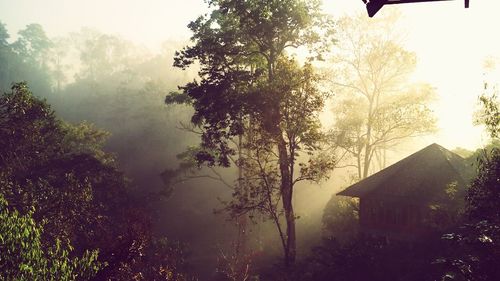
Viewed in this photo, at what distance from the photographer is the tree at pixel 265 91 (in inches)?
779

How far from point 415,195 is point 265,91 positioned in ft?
34.3

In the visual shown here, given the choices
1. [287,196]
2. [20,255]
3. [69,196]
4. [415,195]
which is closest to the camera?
→ [20,255]

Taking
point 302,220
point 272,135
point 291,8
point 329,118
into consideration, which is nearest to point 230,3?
point 291,8

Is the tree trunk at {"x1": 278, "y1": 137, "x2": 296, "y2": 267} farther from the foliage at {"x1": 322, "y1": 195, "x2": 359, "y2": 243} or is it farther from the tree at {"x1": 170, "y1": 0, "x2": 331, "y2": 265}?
the foliage at {"x1": 322, "y1": 195, "x2": 359, "y2": 243}

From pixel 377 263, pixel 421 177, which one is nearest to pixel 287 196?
pixel 377 263

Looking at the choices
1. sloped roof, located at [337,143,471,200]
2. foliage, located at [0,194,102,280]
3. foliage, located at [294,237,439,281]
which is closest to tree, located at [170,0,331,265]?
foliage, located at [294,237,439,281]

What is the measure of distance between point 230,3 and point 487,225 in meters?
16.5

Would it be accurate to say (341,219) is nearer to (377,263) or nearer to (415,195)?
(415,195)

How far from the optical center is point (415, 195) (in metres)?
21.2

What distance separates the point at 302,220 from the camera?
37875mm

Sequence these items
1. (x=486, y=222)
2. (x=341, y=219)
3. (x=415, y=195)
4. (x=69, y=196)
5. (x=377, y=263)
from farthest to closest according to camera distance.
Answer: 1. (x=341, y=219)
2. (x=415, y=195)
3. (x=69, y=196)
4. (x=377, y=263)
5. (x=486, y=222)

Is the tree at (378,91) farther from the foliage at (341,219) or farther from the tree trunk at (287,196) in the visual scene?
the tree trunk at (287,196)

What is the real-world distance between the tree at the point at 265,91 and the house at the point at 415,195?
4.51 metres

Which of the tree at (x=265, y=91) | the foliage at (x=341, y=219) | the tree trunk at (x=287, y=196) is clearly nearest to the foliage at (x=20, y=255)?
the tree at (x=265, y=91)
